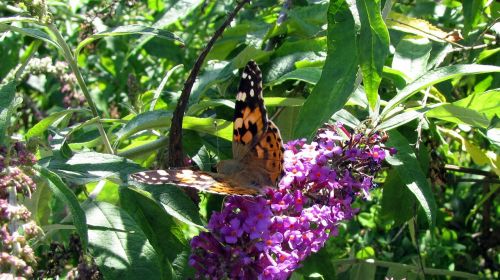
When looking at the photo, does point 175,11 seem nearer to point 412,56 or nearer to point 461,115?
point 412,56

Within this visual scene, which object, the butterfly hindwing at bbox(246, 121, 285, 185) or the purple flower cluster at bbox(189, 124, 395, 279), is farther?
the butterfly hindwing at bbox(246, 121, 285, 185)

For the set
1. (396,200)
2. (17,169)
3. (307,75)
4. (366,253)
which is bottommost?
(366,253)

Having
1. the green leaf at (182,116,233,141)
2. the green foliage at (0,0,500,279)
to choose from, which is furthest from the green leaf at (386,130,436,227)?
the green leaf at (182,116,233,141)

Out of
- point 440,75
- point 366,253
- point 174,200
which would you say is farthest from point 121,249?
point 366,253

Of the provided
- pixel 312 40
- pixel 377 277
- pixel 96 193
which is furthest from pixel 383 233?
pixel 96 193

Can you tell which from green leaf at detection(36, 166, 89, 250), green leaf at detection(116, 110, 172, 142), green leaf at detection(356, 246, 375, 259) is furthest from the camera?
green leaf at detection(356, 246, 375, 259)

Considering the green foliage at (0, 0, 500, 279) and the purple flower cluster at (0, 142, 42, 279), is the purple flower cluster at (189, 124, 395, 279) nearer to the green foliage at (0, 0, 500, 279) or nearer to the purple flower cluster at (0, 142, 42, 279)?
the green foliage at (0, 0, 500, 279)

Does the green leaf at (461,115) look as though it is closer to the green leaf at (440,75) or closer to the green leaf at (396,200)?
the green leaf at (440,75)

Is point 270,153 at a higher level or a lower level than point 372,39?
lower
